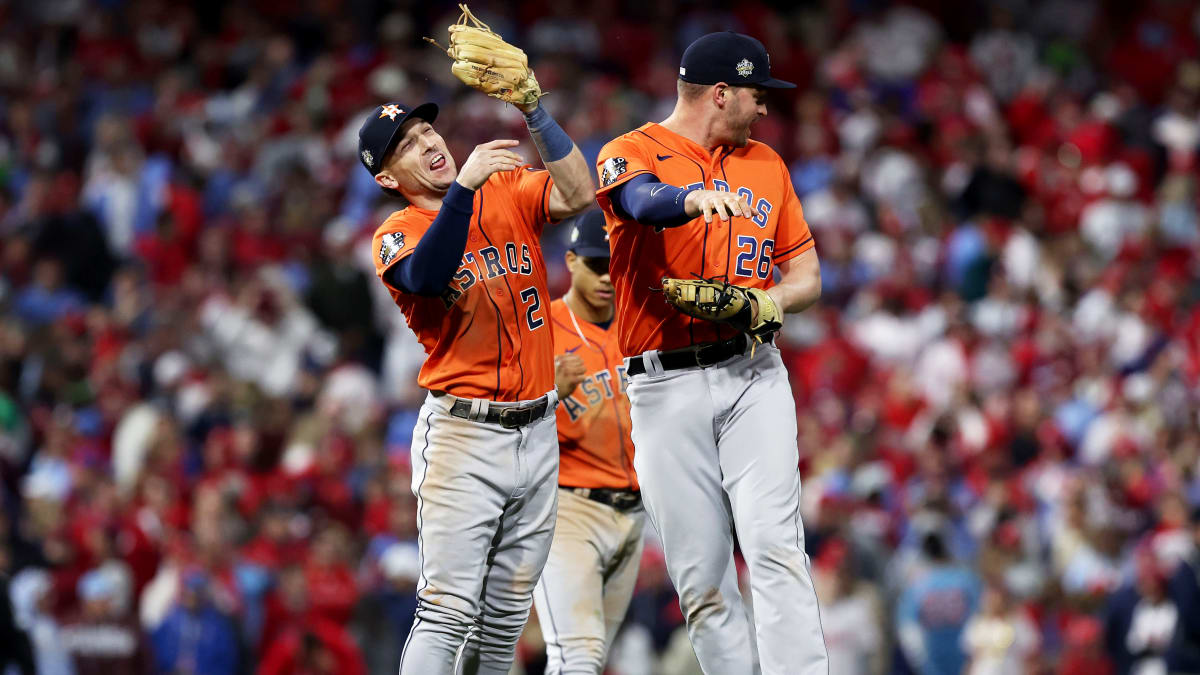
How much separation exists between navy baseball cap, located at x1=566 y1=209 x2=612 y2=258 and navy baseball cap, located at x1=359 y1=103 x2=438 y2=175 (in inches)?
49.1

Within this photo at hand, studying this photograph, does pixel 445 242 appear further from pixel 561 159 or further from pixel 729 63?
pixel 729 63

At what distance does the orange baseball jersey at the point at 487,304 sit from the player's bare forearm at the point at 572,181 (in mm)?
126

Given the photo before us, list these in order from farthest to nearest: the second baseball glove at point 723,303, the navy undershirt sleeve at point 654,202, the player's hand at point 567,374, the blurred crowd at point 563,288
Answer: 1. the blurred crowd at point 563,288
2. the player's hand at point 567,374
3. the second baseball glove at point 723,303
4. the navy undershirt sleeve at point 654,202

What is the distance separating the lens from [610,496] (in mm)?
6848

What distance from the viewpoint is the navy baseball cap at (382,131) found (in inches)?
223

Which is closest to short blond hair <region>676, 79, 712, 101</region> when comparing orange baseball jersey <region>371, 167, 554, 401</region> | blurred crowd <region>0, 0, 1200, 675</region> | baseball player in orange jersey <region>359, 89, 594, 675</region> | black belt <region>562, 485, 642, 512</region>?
baseball player in orange jersey <region>359, 89, 594, 675</region>

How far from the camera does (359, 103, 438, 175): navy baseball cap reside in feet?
18.6

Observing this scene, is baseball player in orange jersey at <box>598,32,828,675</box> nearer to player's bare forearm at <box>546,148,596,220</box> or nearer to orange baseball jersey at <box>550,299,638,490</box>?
player's bare forearm at <box>546,148,596,220</box>

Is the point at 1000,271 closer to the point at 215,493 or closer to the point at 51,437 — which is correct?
the point at 215,493

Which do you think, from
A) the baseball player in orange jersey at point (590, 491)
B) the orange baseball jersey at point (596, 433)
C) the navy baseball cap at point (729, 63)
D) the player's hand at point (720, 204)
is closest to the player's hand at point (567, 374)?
the baseball player in orange jersey at point (590, 491)

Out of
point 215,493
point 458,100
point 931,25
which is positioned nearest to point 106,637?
point 215,493

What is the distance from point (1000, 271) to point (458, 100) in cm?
525

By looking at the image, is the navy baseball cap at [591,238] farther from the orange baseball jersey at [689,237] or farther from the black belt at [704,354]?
the black belt at [704,354]

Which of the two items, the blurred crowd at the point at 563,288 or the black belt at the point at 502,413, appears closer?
the black belt at the point at 502,413
